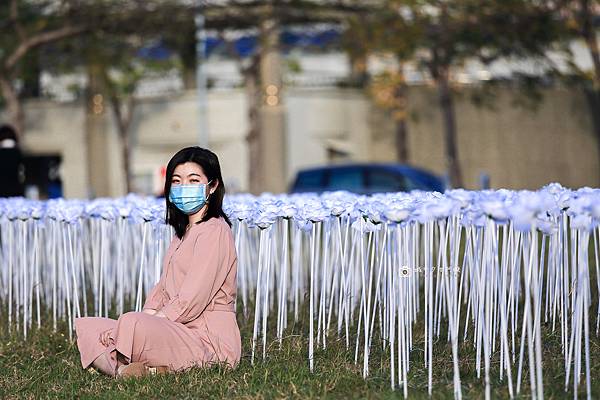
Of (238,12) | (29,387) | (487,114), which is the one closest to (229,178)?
(238,12)

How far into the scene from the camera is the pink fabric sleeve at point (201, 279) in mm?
7090

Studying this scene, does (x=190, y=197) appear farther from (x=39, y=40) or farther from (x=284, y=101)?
(x=284, y=101)

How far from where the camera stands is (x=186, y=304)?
709 centimetres

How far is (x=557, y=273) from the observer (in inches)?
307

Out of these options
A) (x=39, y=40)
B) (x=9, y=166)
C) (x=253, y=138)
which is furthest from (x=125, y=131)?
(x=9, y=166)

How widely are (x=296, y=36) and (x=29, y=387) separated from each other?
97.5 feet

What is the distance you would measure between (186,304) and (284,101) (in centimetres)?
2954

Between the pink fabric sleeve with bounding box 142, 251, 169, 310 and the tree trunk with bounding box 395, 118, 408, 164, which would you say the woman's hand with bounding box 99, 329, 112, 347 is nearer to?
the pink fabric sleeve with bounding box 142, 251, 169, 310

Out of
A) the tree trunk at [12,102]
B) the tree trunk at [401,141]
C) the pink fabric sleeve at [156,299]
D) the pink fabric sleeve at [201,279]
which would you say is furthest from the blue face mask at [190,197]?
the tree trunk at [401,141]

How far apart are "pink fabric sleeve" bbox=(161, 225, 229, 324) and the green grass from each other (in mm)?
312

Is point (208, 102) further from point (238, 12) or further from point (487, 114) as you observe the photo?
point (487, 114)

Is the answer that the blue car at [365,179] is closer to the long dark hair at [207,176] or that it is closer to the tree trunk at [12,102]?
the tree trunk at [12,102]

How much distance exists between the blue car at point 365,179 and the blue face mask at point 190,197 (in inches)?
591

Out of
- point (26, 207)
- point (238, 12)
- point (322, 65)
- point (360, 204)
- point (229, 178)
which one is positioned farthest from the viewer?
point (322, 65)
